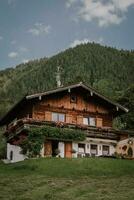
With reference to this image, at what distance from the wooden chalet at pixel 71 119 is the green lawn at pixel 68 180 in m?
9.26

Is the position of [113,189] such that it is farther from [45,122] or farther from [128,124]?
[128,124]

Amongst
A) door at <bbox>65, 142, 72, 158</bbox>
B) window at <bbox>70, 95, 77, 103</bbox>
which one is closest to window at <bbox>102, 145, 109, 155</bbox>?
door at <bbox>65, 142, 72, 158</bbox>

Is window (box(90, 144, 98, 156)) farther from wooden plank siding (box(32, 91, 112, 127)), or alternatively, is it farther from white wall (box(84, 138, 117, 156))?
wooden plank siding (box(32, 91, 112, 127))

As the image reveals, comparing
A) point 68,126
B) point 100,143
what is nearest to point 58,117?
point 68,126

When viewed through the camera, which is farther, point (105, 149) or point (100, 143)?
point (105, 149)

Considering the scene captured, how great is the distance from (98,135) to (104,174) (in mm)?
14762

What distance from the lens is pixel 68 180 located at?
3055 cm

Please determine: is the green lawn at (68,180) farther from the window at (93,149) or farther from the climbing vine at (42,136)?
the window at (93,149)

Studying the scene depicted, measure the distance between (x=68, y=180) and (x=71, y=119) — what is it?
20.6m

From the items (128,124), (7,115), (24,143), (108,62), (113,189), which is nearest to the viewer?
(113,189)

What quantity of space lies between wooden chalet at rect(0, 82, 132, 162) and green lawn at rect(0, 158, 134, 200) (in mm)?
9265

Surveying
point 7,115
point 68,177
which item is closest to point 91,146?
point 7,115

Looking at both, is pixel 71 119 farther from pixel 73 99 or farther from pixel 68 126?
pixel 68 126

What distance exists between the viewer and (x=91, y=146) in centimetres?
4931
